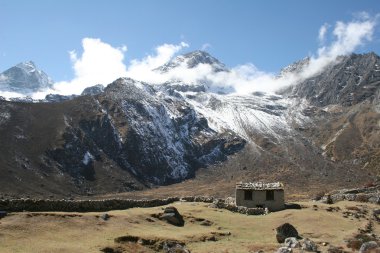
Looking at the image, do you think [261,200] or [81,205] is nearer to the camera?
[81,205]

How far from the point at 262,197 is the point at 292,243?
2300 cm

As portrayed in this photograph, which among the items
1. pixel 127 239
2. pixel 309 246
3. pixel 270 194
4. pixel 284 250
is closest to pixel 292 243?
pixel 309 246

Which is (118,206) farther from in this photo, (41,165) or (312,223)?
(41,165)

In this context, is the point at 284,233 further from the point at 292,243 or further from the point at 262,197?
the point at 262,197

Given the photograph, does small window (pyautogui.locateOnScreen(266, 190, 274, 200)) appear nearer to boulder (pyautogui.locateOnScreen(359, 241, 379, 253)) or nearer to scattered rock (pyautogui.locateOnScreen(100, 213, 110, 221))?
boulder (pyautogui.locateOnScreen(359, 241, 379, 253))

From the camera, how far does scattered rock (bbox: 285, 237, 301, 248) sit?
35688 millimetres

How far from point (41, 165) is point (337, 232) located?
13892 centimetres

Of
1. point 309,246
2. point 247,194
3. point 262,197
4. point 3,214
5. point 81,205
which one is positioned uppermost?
point 247,194

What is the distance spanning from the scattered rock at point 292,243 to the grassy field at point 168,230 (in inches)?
38.5

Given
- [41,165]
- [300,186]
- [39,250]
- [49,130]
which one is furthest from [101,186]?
[39,250]

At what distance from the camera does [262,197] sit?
59.2 metres

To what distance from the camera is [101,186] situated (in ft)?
559

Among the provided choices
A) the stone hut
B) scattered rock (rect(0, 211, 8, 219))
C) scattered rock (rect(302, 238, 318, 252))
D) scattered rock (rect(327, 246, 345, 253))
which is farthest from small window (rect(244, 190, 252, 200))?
scattered rock (rect(0, 211, 8, 219))

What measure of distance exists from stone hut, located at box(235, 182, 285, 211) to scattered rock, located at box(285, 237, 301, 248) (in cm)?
2136
